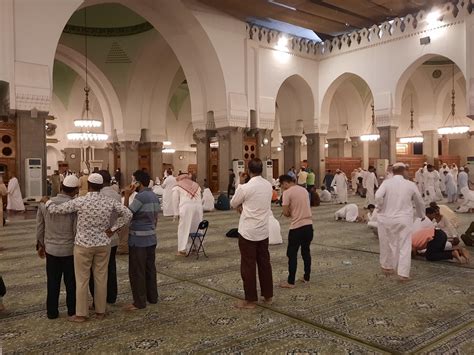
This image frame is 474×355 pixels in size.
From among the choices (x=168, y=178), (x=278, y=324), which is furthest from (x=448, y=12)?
(x=278, y=324)

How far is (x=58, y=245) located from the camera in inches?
115

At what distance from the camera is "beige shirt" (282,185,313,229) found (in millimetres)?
3746

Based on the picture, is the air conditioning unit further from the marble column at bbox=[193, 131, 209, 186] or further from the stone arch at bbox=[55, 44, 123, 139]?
the stone arch at bbox=[55, 44, 123, 139]

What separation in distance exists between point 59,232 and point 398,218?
295 cm

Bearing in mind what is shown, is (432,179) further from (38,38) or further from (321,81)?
(38,38)

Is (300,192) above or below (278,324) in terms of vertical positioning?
above

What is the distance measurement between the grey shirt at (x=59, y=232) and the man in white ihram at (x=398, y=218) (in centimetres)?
281

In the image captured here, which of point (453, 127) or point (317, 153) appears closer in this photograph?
point (317, 153)

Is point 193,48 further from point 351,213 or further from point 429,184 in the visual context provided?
point 429,184

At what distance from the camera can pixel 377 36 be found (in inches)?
522

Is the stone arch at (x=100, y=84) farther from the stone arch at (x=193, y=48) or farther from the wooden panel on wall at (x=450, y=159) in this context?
the wooden panel on wall at (x=450, y=159)

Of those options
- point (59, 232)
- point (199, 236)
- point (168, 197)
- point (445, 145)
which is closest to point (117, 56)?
point (168, 197)

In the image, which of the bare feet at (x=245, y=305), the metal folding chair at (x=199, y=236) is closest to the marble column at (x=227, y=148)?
the metal folding chair at (x=199, y=236)

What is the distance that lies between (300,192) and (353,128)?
14.7 m
